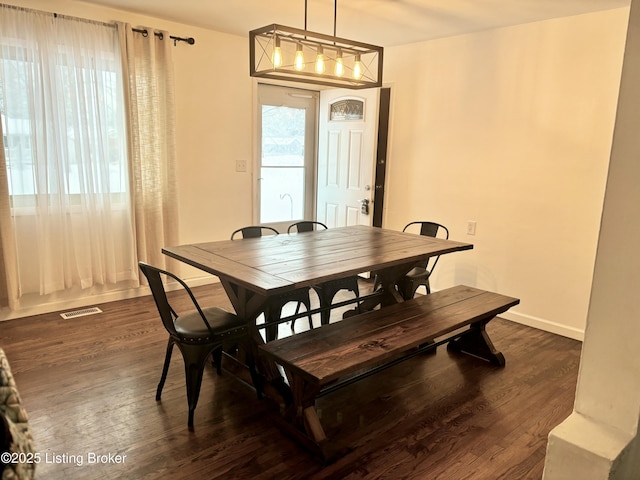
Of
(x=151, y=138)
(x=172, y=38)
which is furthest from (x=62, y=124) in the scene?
(x=172, y=38)

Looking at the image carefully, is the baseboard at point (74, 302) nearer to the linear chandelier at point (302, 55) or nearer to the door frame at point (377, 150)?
the door frame at point (377, 150)

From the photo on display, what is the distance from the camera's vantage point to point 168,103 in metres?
4.18

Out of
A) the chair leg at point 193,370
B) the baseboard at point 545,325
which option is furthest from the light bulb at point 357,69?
the baseboard at point 545,325

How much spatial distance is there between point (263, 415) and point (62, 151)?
2678mm

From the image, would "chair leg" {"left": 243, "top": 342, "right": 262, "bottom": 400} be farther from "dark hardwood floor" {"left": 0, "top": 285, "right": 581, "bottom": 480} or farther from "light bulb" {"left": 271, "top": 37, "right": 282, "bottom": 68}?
"light bulb" {"left": 271, "top": 37, "right": 282, "bottom": 68}

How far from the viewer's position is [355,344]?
2.35m

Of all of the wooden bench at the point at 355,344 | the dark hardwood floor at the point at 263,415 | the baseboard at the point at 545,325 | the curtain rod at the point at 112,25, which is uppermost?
the curtain rod at the point at 112,25

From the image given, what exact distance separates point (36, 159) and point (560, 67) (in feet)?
13.5

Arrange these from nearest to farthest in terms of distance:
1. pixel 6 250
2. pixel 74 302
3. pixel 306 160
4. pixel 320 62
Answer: pixel 320 62 → pixel 6 250 → pixel 74 302 → pixel 306 160

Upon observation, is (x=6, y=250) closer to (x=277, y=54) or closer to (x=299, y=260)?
(x=299, y=260)

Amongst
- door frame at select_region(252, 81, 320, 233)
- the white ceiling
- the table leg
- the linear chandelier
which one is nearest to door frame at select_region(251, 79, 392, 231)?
door frame at select_region(252, 81, 320, 233)

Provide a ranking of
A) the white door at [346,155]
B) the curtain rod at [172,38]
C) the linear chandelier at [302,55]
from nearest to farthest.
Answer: the linear chandelier at [302,55] < the curtain rod at [172,38] < the white door at [346,155]

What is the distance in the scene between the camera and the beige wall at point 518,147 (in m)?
3.43

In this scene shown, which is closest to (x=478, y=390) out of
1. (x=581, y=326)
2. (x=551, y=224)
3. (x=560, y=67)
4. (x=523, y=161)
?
(x=581, y=326)
